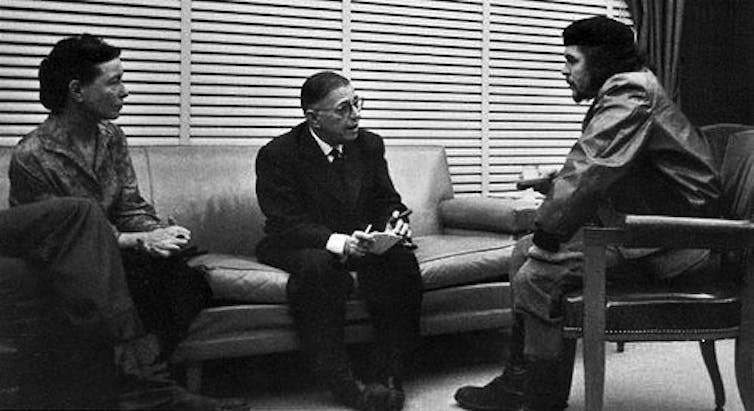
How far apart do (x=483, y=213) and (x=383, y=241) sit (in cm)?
127

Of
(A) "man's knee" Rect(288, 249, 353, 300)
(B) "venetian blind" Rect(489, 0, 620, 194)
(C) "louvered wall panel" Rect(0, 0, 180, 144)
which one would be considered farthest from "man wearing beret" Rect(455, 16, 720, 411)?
(B) "venetian blind" Rect(489, 0, 620, 194)

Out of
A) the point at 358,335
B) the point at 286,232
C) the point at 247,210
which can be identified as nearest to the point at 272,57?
the point at 247,210

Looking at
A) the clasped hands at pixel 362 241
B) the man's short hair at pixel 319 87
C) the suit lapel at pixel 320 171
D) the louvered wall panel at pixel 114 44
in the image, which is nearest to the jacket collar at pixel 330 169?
the suit lapel at pixel 320 171

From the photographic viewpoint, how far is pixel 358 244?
143 inches

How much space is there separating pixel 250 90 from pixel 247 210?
770 millimetres

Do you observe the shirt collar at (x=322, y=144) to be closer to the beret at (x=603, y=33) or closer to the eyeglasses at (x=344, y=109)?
the eyeglasses at (x=344, y=109)

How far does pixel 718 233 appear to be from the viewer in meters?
3.03

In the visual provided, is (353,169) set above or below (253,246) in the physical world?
above

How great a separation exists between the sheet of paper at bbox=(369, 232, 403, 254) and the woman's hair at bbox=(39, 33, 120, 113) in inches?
48.3

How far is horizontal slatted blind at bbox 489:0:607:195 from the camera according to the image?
18.7 feet

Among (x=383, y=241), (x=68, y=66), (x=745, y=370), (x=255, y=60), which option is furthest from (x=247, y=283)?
(x=745, y=370)

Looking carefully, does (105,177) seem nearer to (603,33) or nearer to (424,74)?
(603,33)

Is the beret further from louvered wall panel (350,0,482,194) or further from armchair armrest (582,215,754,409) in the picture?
louvered wall panel (350,0,482,194)

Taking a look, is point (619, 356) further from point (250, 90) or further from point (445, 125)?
point (250, 90)
